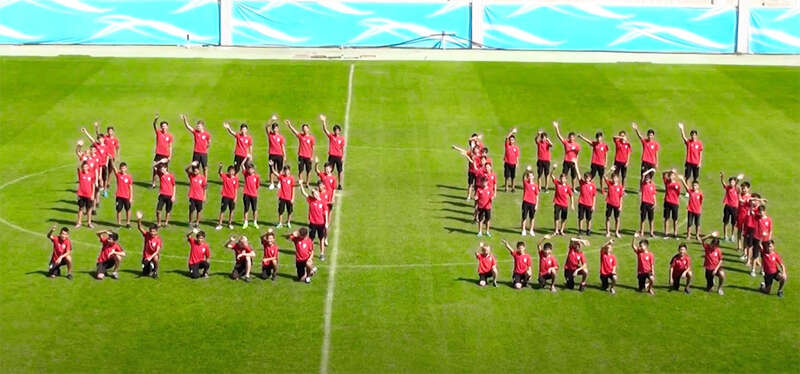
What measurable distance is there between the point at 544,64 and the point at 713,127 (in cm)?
1067

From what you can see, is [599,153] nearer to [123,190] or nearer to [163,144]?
[163,144]

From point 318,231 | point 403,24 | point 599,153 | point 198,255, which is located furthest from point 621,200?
point 403,24

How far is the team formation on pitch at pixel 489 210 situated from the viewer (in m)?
35.6

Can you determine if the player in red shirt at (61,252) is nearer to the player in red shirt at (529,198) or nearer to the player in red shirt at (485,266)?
the player in red shirt at (485,266)

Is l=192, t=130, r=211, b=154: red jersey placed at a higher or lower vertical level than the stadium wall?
lower

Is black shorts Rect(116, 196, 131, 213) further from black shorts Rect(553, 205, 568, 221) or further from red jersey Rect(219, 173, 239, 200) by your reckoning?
black shorts Rect(553, 205, 568, 221)

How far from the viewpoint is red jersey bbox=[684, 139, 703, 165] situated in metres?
45.5

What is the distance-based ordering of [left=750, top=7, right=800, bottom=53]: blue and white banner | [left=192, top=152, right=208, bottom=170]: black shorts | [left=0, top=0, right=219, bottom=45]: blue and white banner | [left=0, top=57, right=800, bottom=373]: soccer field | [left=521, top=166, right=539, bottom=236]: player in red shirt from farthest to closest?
[left=750, top=7, right=800, bottom=53]: blue and white banner
[left=0, top=0, right=219, bottom=45]: blue and white banner
[left=192, top=152, right=208, bottom=170]: black shorts
[left=521, top=166, right=539, bottom=236]: player in red shirt
[left=0, top=57, right=800, bottom=373]: soccer field

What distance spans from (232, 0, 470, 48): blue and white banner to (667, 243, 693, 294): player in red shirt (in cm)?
3125

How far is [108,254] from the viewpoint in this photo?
117 ft

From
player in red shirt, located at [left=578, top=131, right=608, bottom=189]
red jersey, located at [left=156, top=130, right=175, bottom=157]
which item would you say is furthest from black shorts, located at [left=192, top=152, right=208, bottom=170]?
player in red shirt, located at [left=578, top=131, right=608, bottom=189]

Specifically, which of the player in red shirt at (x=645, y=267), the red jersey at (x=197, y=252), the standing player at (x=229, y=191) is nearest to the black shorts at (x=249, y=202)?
the standing player at (x=229, y=191)

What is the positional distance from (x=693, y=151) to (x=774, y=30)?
898 inches

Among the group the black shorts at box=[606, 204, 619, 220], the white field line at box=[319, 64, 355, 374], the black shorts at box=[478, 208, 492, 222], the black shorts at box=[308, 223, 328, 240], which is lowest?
the white field line at box=[319, 64, 355, 374]
